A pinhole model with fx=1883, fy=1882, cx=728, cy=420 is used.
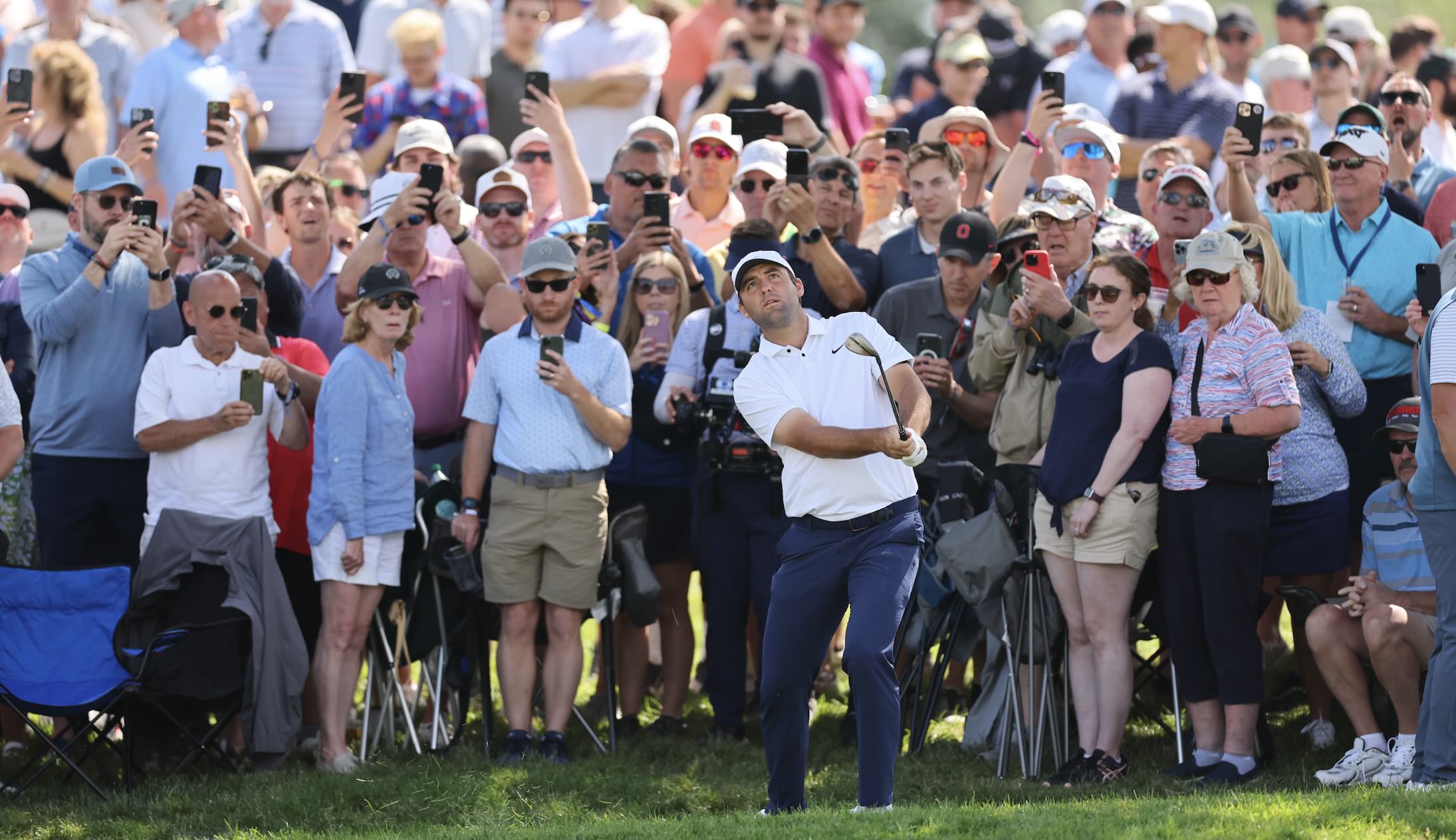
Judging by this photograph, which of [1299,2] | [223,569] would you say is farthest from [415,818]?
[1299,2]

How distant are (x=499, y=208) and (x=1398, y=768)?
550cm

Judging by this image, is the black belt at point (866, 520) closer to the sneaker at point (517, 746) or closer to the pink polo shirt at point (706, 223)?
the sneaker at point (517, 746)

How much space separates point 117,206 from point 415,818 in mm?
3549

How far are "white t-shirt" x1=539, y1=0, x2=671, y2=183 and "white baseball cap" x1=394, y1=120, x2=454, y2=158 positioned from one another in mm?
2303

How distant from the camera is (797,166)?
9781 mm

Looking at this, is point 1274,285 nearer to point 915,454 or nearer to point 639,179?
point 915,454

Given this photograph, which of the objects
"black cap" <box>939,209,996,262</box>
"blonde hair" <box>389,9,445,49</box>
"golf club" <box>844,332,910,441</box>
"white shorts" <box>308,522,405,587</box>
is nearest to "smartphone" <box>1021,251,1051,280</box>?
"black cap" <box>939,209,996,262</box>

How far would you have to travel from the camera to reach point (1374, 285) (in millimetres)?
9219

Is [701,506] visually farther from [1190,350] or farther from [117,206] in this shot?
[117,206]

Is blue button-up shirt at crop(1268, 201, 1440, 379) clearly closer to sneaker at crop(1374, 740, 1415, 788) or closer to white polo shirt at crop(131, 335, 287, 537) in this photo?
sneaker at crop(1374, 740, 1415, 788)

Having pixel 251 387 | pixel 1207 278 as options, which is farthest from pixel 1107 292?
pixel 251 387

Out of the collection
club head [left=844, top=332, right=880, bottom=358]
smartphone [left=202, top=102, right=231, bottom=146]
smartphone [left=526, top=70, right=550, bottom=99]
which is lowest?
club head [left=844, top=332, right=880, bottom=358]

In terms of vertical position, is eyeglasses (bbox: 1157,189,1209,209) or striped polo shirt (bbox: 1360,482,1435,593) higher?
eyeglasses (bbox: 1157,189,1209,209)

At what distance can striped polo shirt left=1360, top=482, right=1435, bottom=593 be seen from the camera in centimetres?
817
